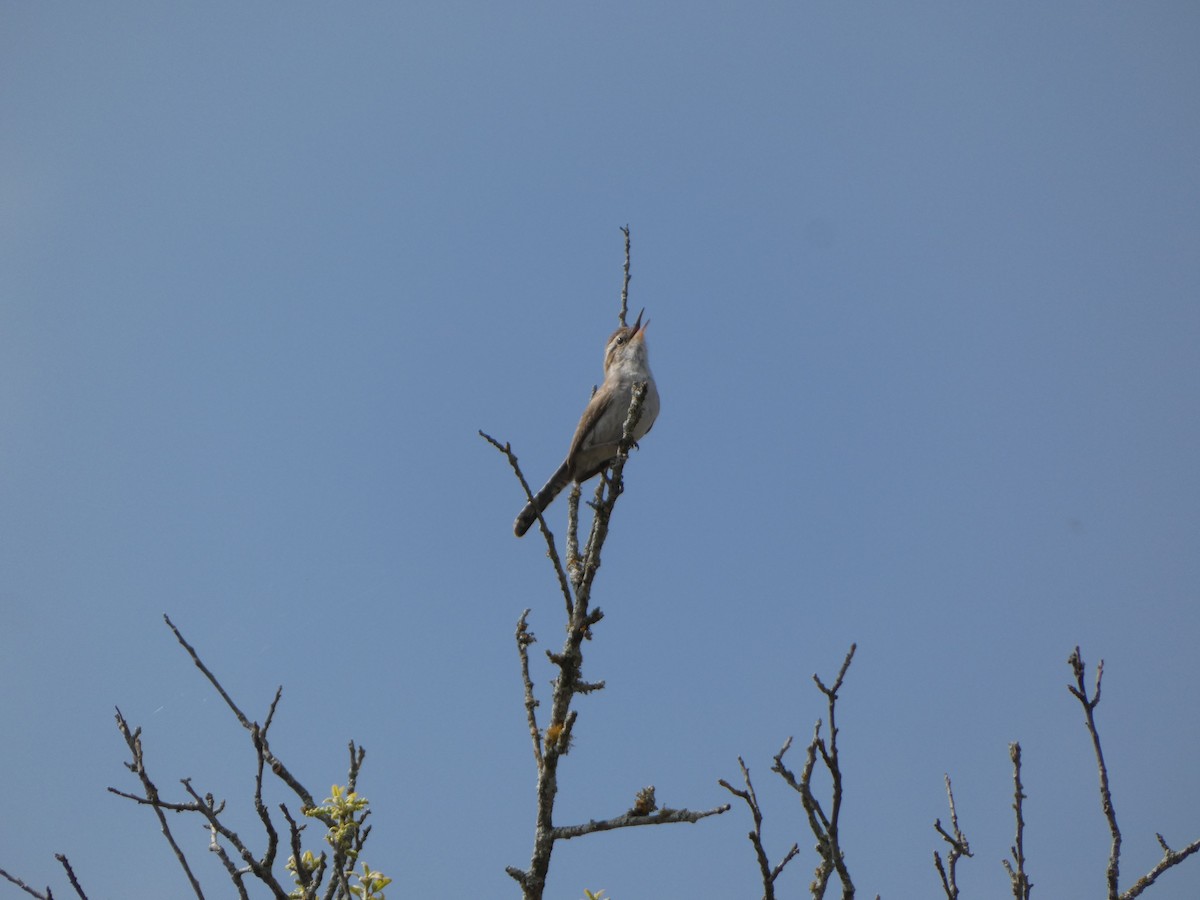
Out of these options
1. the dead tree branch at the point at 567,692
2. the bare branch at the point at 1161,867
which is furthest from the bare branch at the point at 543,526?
the bare branch at the point at 1161,867

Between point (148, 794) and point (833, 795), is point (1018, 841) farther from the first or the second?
point (148, 794)

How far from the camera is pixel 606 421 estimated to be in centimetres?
879

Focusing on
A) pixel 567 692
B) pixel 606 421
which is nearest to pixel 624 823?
pixel 567 692

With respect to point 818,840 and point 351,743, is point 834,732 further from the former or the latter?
point 351,743

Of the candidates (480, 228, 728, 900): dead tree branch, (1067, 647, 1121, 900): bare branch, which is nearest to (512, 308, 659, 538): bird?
(480, 228, 728, 900): dead tree branch

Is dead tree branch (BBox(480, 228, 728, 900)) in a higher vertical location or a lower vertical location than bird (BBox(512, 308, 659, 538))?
lower

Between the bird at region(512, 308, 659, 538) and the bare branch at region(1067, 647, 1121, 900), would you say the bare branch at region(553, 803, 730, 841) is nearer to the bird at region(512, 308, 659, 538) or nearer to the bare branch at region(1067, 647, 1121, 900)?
the bare branch at region(1067, 647, 1121, 900)

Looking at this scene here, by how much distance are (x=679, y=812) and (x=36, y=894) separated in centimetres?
269

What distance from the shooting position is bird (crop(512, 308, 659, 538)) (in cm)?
865

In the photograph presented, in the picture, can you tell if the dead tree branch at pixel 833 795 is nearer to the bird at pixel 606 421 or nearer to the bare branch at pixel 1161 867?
the bare branch at pixel 1161 867

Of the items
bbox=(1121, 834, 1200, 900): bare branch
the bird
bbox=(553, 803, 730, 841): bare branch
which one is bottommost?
bbox=(1121, 834, 1200, 900): bare branch

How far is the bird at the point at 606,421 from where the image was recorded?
8.65 meters

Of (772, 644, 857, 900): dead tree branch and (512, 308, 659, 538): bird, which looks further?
(512, 308, 659, 538): bird

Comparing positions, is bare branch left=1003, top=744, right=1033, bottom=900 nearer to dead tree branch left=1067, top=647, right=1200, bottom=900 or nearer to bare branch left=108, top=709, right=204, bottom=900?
dead tree branch left=1067, top=647, right=1200, bottom=900
